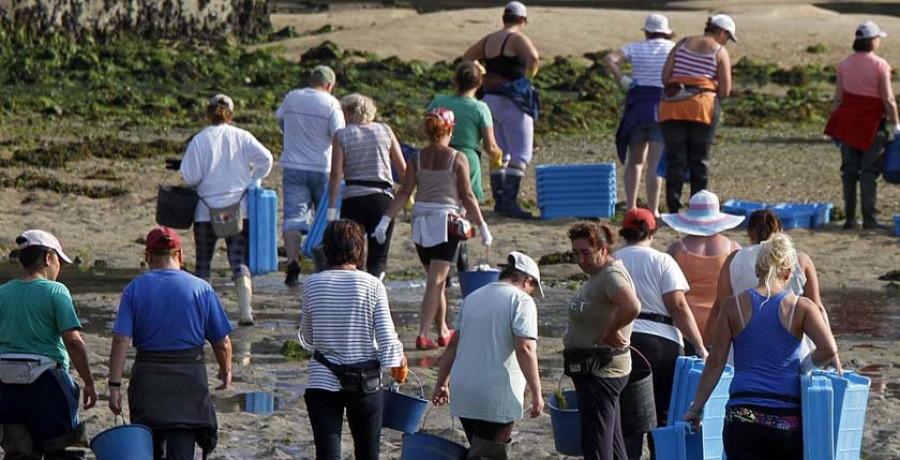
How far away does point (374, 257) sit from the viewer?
11.5 metres

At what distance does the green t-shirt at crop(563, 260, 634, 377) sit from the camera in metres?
7.74

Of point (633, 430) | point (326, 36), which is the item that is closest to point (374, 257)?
point (633, 430)

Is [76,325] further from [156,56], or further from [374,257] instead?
[156,56]

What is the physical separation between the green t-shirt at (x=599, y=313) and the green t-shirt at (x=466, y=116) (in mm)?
4470

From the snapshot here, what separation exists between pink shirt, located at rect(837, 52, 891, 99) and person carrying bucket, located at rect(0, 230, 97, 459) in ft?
30.3

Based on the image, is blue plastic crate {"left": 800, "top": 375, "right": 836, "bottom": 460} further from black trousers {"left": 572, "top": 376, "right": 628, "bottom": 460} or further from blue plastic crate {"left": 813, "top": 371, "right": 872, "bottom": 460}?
black trousers {"left": 572, "top": 376, "right": 628, "bottom": 460}

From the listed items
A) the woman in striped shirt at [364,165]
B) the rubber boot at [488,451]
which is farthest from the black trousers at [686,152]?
the rubber boot at [488,451]

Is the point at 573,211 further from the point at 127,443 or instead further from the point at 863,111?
the point at 127,443

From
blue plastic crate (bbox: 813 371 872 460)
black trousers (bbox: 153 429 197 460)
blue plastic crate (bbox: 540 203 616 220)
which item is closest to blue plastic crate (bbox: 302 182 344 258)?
blue plastic crate (bbox: 540 203 616 220)

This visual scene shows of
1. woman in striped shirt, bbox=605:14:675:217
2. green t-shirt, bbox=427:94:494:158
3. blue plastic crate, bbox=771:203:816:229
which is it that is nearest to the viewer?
green t-shirt, bbox=427:94:494:158

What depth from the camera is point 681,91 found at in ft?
48.0

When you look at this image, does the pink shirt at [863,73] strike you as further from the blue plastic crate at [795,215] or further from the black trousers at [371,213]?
the black trousers at [371,213]

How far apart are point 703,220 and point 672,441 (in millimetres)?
1621

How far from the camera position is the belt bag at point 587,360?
25.5ft
